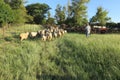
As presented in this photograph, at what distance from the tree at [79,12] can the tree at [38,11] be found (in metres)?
26.9

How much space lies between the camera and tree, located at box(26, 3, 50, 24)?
7719cm

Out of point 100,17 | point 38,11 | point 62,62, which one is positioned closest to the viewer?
point 62,62

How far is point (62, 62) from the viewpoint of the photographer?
52.2 feet

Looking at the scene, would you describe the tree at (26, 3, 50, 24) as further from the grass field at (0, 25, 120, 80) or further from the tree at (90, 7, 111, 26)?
the grass field at (0, 25, 120, 80)

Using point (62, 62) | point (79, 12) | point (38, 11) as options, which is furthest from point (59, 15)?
point (62, 62)

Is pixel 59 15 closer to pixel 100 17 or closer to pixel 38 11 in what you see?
pixel 100 17

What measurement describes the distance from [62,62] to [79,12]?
33648 millimetres

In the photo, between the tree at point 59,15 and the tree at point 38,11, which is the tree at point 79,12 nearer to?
the tree at point 59,15

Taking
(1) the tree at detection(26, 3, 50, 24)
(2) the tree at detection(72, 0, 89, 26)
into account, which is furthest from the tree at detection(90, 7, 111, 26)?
(1) the tree at detection(26, 3, 50, 24)

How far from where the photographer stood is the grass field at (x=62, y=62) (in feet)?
46.1

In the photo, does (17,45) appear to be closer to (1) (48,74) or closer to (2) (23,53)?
(2) (23,53)

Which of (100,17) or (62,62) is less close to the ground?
(100,17)

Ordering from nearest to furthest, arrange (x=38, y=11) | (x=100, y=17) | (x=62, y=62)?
1. (x=62, y=62)
2. (x=100, y=17)
3. (x=38, y=11)

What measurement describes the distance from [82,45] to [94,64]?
3.28 metres
